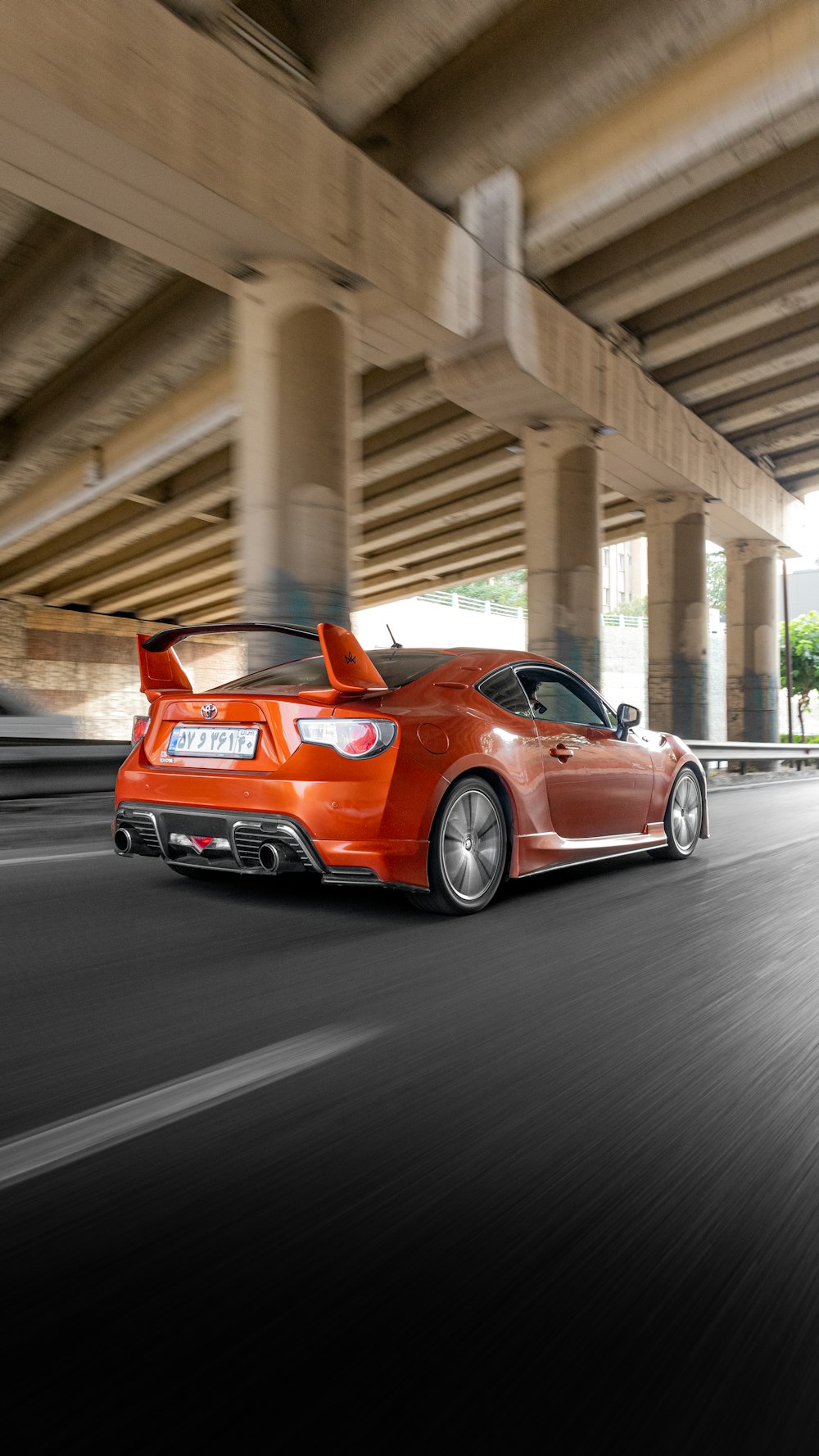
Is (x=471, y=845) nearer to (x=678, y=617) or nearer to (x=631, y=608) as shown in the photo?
(x=678, y=617)

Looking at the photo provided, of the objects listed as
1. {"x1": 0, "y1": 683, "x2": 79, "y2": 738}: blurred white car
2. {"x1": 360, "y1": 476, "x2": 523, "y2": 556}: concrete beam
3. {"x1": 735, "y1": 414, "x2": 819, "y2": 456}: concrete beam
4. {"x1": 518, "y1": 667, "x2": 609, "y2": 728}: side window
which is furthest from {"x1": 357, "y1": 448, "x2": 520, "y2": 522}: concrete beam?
{"x1": 518, "y1": 667, "x2": 609, "y2": 728}: side window

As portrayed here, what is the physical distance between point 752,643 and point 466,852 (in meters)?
24.4

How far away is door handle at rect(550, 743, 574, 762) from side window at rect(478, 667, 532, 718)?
246 mm

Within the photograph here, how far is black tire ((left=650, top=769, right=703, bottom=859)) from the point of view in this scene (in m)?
6.96

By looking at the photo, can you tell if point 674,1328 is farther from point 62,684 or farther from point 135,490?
point 62,684

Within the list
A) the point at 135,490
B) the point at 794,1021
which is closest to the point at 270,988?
the point at 794,1021

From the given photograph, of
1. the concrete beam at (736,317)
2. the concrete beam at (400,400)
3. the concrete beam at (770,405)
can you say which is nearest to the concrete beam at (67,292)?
the concrete beam at (400,400)

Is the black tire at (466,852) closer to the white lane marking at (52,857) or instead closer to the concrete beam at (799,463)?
the white lane marking at (52,857)

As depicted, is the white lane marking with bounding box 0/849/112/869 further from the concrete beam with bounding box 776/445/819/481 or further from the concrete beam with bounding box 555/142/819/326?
the concrete beam with bounding box 776/445/819/481

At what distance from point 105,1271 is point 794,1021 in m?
2.32

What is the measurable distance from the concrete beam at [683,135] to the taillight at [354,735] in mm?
9058

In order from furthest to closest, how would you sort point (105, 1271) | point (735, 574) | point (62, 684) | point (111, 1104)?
point (62, 684) → point (735, 574) → point (111, 1104) → point (105, 1271)

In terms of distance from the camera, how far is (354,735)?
454 centimetres

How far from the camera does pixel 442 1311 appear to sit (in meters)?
1.57
